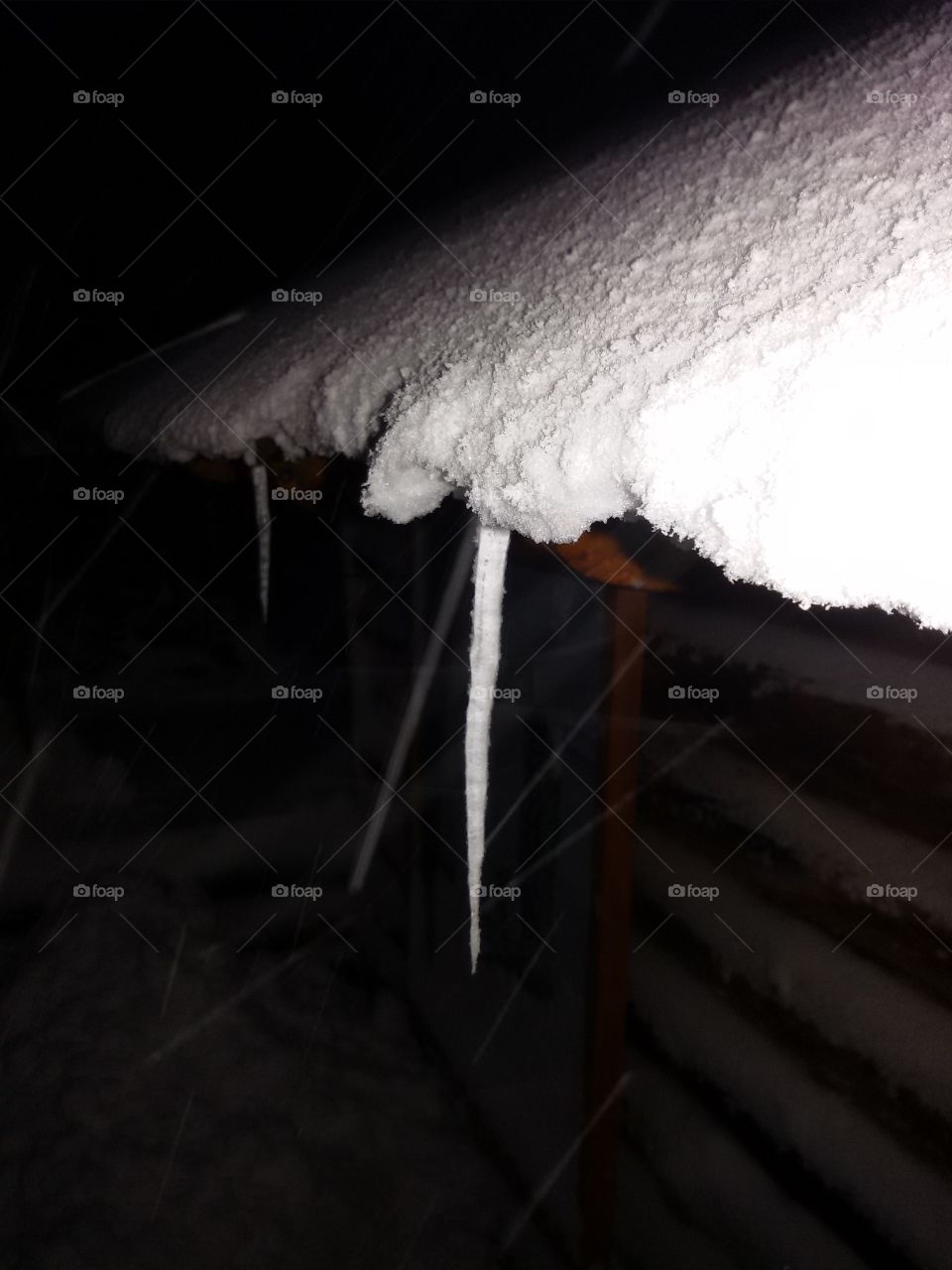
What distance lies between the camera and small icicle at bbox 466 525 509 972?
4.50 ft

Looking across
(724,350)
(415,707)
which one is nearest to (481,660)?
(724,350)

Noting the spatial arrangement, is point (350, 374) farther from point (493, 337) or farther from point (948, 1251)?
point (948, 1251)

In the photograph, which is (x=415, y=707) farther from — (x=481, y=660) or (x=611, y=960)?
(x=481, y=660)

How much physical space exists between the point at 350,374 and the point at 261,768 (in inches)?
163

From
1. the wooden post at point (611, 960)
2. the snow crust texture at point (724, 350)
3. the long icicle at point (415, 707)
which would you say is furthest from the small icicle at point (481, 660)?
the long icicle at point (415, 707)

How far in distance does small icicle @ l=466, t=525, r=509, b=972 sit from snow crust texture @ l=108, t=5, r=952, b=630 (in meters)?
0.23

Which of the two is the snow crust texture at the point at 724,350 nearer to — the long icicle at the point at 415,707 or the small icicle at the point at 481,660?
the small icicle at the point at 481,660

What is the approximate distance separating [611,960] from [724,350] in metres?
2.20

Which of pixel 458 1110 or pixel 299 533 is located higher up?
pixel 299 533

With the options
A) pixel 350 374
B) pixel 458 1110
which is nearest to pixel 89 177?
pixel 350 374

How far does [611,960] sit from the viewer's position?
2447mm

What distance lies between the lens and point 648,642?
7.78 ft

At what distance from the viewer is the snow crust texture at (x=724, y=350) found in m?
0.69

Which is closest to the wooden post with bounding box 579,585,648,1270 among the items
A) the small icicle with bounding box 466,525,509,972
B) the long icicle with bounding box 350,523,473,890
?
the small icicle with bounding box 466,525,509,972
